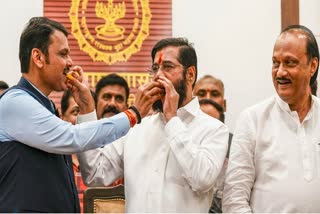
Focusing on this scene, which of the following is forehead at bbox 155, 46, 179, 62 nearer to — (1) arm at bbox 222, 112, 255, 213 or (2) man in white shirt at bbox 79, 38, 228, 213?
(2) man in white shirt at bbox 79, 38, 228, 213

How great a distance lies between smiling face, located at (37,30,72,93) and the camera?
2.54m

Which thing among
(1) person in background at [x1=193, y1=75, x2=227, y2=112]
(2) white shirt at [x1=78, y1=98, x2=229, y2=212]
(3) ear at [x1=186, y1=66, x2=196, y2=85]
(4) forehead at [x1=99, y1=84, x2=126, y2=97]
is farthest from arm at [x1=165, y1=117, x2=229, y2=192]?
(1) person in background at [x1=193, y1=75, x2=227, y2=112]

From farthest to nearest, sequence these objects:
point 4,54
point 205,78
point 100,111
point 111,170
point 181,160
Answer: point 4,54 < point 205,78 < point 100,111 < point 111,170 < point 181,160

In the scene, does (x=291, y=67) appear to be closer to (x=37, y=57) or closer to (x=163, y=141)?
(x=163, y=141)

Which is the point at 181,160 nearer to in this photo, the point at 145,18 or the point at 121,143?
the point at 121,143

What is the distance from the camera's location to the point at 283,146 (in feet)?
8.77

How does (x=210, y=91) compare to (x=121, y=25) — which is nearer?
(x=210, y=91)

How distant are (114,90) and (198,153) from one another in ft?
5.82

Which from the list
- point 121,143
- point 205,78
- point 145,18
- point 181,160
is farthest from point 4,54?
point 181,160

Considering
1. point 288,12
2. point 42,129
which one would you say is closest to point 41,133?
point 42,129

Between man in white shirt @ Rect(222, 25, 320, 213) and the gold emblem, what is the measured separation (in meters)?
2.67

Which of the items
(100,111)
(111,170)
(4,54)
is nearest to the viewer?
(111,170)

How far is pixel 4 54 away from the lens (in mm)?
5254

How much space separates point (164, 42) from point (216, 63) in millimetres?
2500
